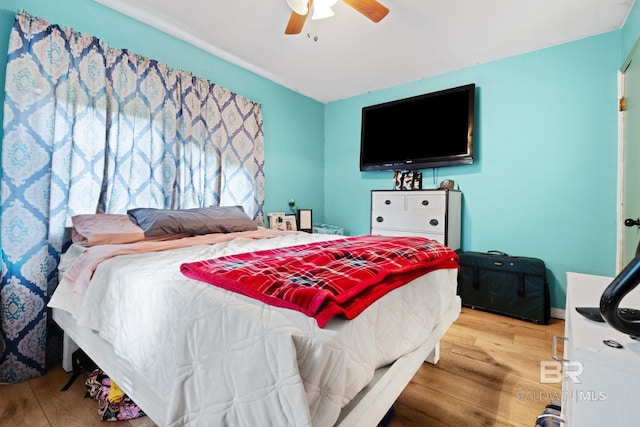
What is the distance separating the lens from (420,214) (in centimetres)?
294

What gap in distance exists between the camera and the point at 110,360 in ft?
3.83

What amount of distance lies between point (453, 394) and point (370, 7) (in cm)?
235

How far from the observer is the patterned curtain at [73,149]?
163cm

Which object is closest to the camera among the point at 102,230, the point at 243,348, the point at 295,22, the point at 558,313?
the point at 243,348

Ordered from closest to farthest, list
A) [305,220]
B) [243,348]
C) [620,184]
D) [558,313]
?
[243,348], [620,184], [558,313], [305,220]

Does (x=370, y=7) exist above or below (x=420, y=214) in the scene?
above

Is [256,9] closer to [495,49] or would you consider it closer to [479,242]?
[495,49]

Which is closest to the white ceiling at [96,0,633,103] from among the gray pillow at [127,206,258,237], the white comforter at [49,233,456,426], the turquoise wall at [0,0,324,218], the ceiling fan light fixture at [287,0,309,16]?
the turquoise wall at [0,0,324,218]

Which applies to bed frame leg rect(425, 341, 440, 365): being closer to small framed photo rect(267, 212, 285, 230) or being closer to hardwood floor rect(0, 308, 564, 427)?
hardwood floor rect(0, 308, 564, 427)

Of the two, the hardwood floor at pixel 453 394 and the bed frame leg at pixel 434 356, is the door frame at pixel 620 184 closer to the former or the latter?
the hardwood floor at pixel 453 394

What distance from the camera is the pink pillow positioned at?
5.31 feet

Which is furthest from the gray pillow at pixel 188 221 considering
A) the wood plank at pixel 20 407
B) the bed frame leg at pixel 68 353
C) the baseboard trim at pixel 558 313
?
the baseboard trim at pixel 558 313

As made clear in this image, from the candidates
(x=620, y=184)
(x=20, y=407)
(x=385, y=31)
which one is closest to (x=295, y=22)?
(x=385, y=31)

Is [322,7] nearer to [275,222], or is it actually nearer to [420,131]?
[420,131]
